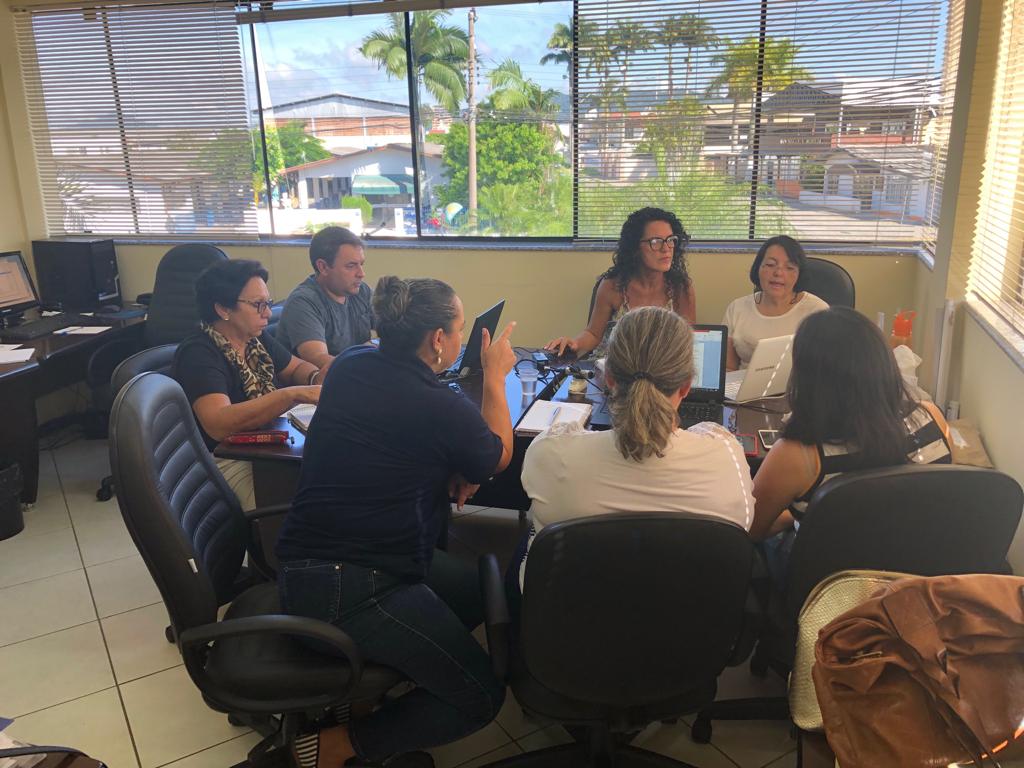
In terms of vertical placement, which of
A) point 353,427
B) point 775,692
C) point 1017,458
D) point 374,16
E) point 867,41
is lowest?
point 775,692

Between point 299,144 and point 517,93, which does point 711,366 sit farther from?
point 299,144

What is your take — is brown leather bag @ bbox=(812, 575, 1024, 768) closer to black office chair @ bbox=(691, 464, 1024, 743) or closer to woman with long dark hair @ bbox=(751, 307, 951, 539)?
black office chair @ bbox=(691, 464, 1024, 743)

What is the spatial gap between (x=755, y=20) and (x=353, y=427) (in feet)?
10.3

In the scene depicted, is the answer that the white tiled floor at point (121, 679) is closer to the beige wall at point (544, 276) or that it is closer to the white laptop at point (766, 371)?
the white laptop at point (766, 371)

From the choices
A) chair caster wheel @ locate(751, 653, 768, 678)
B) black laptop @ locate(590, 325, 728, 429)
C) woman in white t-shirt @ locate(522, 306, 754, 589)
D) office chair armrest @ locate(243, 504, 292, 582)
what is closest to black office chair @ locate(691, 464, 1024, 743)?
woman in white t-shirt @ locate(522, 306, 754, 589)

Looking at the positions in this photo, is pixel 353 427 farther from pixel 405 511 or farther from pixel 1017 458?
pixel 1017 458

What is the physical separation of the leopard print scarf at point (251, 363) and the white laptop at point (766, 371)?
1.56 meters

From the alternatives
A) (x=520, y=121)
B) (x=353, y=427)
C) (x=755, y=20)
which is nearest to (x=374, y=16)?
(x=520, y=121)

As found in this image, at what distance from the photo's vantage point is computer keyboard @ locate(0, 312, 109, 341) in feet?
12.4

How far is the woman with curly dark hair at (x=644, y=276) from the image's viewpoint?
3.46 metres

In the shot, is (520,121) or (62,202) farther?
(62,202)

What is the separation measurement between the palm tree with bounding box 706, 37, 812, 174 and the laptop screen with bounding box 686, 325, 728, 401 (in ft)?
5.87

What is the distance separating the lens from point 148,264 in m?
4.67

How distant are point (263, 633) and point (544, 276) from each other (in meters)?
2.91
